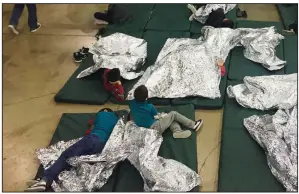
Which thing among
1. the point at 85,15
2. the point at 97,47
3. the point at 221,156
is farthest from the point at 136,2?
the point at 221,156

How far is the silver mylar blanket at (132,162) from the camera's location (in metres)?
2.98

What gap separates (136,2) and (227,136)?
103 inches

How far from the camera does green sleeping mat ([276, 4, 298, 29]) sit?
5.05 meters

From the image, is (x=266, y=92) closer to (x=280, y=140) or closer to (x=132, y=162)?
(x=280, y=140)

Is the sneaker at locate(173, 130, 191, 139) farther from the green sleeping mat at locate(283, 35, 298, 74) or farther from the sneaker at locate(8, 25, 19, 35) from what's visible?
the sneaker at locate(8, 25, 19, 35)

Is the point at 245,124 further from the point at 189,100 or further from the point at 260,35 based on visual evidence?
the point at 260,35

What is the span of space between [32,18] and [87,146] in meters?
2.70

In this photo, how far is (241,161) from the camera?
3.20 m

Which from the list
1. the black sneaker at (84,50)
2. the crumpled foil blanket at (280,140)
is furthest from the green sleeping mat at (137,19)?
the crumpled foil blanket at (280,140)

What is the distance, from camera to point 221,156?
3.26 m

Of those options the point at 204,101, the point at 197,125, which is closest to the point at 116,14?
the point at 204,101

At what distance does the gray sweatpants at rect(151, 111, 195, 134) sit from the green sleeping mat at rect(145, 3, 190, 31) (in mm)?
1749

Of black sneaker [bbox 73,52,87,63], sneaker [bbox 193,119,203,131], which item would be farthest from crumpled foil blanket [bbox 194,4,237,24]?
sneaker [bbox 193,119,203,131]

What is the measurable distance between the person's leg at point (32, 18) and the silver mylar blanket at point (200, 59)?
6.17ft
